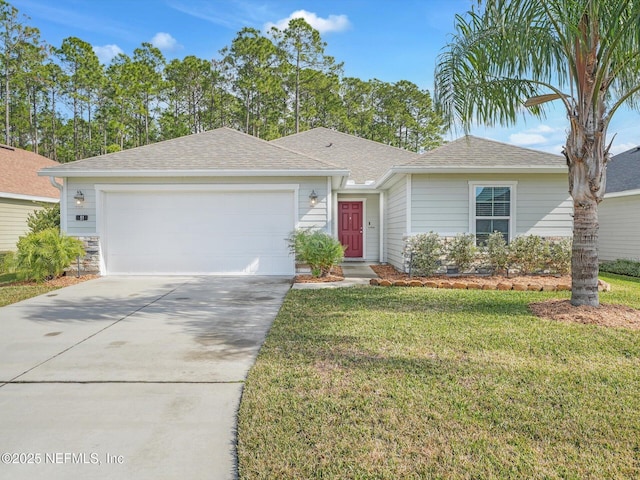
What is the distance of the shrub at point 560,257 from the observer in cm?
922

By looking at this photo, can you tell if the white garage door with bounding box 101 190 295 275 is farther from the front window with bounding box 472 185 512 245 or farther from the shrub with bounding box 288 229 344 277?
the front window with bounding box 472 185 512 245

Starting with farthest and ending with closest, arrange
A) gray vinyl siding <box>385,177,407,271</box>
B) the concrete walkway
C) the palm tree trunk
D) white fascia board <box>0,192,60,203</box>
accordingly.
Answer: white fascia board <box>0,192,60,203</box> < gray vinyl siding <box>385,177,407,271</box> < the concrete walkway < the palm tree trunk

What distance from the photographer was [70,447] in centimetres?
244

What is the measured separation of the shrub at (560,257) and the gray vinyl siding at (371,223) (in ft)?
17.3

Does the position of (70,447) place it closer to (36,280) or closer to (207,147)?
(36,280)

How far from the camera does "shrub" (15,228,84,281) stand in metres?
8.69

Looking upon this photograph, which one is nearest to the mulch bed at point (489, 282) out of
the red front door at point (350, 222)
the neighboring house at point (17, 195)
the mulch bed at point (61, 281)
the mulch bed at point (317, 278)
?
the mulch bed at point (317, 278)

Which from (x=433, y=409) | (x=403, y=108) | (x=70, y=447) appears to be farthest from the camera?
(x=403, y=108)

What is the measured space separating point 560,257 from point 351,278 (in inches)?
189

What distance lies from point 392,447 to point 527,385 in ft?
4.89

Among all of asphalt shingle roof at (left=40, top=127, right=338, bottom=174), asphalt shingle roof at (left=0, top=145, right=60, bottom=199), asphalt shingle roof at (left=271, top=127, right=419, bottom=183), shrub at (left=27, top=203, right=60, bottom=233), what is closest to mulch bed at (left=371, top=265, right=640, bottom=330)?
asphalt shingle roof at (left=40, top=127, right=338, bottom=174)

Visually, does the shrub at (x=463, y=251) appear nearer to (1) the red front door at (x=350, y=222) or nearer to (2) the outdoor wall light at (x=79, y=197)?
(1) the red front door at (x=350, y=222)

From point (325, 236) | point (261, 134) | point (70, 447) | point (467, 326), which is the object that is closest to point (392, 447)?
point (70, 447)

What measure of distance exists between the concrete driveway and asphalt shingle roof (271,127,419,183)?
887 cm
